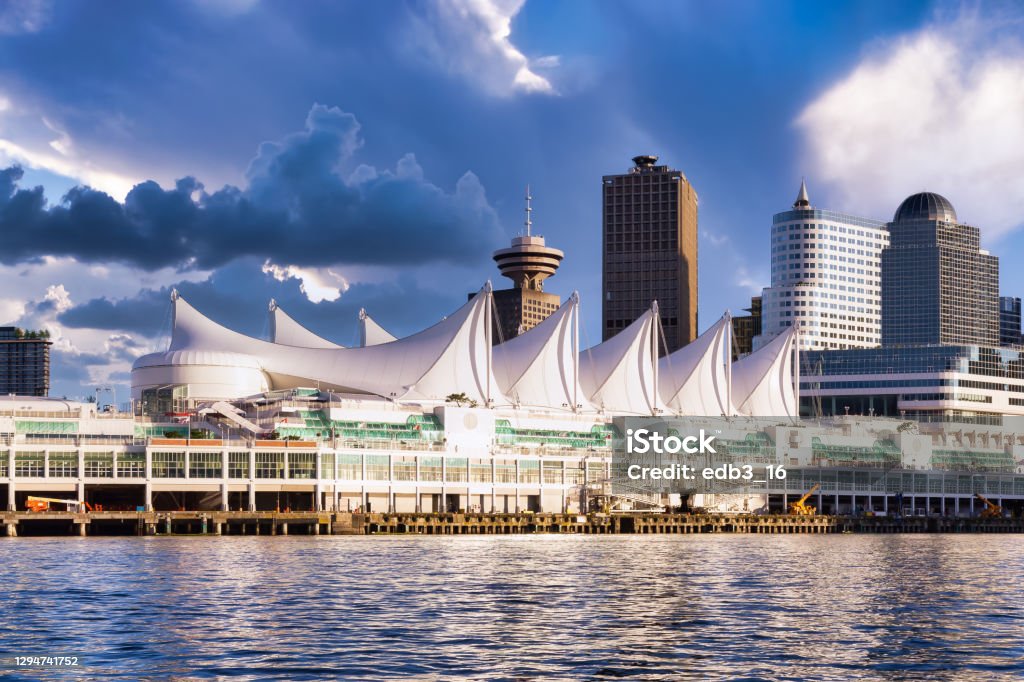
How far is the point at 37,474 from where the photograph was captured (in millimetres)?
104688

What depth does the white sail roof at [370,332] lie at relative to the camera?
166000 mm

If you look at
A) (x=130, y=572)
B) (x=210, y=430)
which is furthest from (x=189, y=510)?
(x=130, y=572)

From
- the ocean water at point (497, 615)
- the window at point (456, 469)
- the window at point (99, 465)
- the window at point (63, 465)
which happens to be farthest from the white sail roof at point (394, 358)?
the ocean water at point (497, 615)

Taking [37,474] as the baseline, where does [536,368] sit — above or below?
above

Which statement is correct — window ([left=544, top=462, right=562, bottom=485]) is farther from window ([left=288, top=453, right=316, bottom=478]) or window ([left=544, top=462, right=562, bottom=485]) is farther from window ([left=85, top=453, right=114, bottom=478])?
window ([left=85, top=453, right=114, bottom=478])

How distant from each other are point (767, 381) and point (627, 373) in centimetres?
3081

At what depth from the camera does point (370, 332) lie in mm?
166875

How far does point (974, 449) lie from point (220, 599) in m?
131

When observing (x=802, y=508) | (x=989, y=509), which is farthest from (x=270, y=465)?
(x=989, y=509)

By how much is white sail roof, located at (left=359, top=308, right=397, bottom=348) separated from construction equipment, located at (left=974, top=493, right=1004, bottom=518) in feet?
204

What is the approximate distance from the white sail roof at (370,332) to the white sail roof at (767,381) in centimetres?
4144

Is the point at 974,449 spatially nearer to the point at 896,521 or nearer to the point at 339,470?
the point at 896,521

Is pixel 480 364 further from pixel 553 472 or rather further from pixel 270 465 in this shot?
pixel 270 465

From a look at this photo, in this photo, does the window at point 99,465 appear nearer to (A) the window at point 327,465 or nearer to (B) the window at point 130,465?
(B) the window at point 130,465
